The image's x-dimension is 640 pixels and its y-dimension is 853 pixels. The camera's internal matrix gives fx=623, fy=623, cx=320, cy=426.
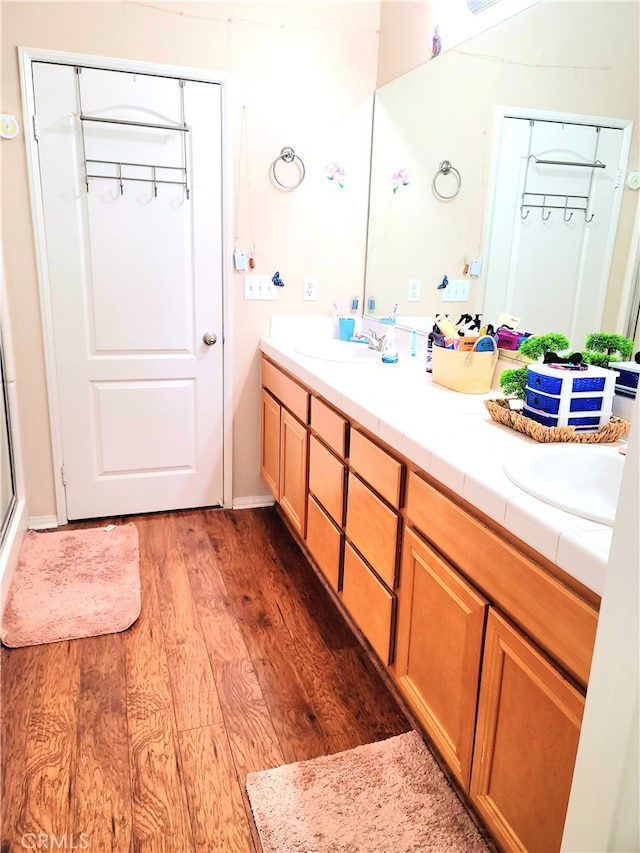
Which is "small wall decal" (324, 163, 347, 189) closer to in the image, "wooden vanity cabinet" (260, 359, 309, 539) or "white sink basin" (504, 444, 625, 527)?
"wooden vanity cabinet" (260, 359, 309, 539)

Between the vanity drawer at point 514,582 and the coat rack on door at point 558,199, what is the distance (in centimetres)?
95

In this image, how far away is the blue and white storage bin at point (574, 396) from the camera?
5.15 ft

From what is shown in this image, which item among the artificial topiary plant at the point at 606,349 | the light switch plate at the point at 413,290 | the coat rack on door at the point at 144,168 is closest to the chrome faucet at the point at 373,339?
the light switch plate at the point at 413,290

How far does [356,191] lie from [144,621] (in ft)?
7.24

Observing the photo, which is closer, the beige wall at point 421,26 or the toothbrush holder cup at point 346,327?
the beige wall at point 421,26

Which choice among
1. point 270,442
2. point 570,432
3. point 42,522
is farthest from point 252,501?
point 570,432

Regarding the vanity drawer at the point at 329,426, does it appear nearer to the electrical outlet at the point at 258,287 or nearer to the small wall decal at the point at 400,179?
the electrical outlet at the point at 258,287

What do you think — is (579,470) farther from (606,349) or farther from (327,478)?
(327,478)

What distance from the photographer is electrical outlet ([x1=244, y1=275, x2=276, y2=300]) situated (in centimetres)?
304

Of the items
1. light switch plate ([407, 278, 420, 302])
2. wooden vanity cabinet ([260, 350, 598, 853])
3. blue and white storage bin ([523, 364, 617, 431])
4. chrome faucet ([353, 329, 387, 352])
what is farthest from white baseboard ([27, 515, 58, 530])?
blue and white storage bin ([523, 364, 617, 431])

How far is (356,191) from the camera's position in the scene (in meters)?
3.09

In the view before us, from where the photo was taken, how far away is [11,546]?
253cm

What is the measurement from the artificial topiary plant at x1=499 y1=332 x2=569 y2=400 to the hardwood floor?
103 cm

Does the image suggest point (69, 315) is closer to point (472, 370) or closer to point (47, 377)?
point (47, 377)
